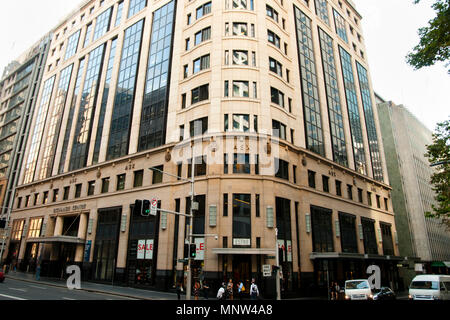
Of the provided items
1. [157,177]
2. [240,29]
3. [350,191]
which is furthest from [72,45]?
[350,191]

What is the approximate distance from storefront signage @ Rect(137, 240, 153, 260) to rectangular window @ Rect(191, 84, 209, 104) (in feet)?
58.2

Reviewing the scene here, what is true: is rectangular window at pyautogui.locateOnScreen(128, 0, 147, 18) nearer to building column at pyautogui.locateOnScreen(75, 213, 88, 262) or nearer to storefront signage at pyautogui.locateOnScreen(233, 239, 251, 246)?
building column at pyautogui.locateOnScreen(75, 213, 88, 262)

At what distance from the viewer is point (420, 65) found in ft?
69.4

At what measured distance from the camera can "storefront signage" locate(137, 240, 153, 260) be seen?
3395 cm

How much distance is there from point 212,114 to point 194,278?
56.6 feet


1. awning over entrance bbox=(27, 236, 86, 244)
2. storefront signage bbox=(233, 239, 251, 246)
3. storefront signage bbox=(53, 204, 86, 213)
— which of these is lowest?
storefront signage bbox=(233, 239, 251, 246)

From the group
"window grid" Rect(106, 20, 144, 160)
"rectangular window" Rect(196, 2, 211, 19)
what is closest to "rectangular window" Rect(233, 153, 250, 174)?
"window grid" Rect(106, 20, 144, 160)

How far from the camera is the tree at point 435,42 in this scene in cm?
1877

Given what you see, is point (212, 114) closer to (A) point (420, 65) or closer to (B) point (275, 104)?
(B) point (275, 104)

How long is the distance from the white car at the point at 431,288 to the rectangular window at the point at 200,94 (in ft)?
87.6

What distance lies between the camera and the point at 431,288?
21391 mm

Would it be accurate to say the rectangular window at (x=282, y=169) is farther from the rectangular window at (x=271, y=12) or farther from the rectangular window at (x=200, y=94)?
the rectangular window at (x=271, y=12)

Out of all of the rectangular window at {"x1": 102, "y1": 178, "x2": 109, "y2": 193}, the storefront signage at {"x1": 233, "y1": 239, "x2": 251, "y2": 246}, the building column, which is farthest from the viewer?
the rectangular window at {"x1": 102, "y1": 178, "x2": 109, "y2": 193}
